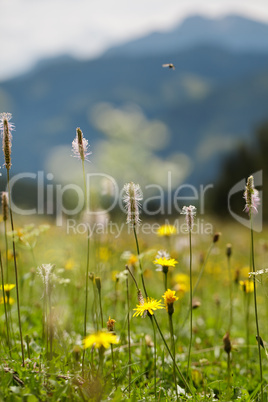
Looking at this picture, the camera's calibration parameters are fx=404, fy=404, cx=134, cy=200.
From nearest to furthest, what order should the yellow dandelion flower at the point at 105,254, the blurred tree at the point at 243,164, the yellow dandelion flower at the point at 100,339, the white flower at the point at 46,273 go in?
the yellow dandelion flower at the point at 100,339 → the white flower at the point at 46,273 → the yellow dandelion flower at the point at 105,254 → the blurred tree at the point at 243,164

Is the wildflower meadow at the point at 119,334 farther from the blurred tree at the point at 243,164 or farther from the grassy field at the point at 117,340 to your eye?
the blurred tree at the point at 243,164

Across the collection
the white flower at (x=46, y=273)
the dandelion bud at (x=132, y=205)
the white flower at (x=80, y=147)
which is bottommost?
the white flower at (x=46, y=273)

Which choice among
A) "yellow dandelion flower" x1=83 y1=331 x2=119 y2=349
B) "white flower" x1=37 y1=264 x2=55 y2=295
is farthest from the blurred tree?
"yellow dandelion flower" x1=83 y1=331 x2=119 y2=349

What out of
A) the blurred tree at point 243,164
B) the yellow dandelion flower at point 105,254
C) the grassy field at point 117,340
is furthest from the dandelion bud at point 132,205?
the blurred tree at point 243,164

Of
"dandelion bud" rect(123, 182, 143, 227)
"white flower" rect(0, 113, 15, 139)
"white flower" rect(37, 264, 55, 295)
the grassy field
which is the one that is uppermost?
"white flower" rect(0, 113, 15, 139)

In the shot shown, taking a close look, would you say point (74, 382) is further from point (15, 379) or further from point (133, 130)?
point (133, 130)

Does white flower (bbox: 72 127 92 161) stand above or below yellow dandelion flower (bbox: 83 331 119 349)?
above

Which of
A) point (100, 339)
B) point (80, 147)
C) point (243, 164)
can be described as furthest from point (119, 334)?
point (243, 164)

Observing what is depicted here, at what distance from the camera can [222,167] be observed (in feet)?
78.4

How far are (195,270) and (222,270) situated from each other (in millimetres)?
1151

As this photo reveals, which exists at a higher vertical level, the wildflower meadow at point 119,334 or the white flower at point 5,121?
the white flower at point 5,121

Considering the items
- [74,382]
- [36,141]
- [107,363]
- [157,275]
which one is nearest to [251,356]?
[107,363]

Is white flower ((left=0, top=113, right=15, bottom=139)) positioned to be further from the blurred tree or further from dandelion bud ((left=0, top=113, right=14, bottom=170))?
the blurred tree

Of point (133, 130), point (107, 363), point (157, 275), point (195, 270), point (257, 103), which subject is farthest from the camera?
point (257, 103)
